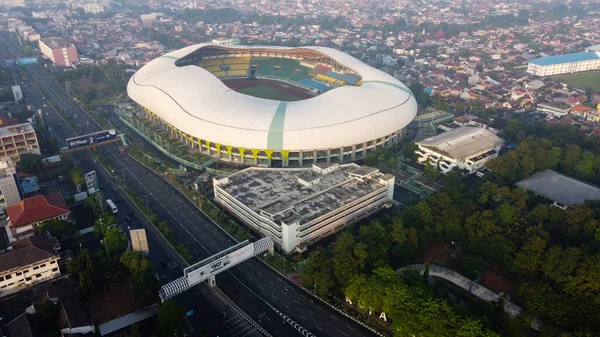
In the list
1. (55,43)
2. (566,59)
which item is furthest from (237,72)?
(566,59)

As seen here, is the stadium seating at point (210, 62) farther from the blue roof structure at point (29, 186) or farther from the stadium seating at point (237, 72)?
the blue roof structure at point (29, 186)

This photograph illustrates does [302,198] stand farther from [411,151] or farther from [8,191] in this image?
[8,191]

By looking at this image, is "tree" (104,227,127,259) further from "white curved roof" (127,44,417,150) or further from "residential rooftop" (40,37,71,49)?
"residential rooftop" (40,37,71,49)

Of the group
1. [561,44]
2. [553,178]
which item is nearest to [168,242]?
[553,178]

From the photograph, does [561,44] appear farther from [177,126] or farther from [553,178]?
[177,126]

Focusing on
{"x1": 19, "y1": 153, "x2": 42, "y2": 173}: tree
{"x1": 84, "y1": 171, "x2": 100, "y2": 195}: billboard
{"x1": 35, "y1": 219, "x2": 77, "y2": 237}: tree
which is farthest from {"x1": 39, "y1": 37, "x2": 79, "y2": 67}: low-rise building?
{"x1": 35, "y1": 219, "x2": 77, "y2": 237}: tree

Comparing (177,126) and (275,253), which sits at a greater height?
(177,126)

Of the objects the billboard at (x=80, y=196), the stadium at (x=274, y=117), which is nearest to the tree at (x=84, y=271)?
the billboard at (x=80, y=196)
